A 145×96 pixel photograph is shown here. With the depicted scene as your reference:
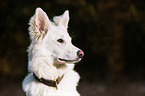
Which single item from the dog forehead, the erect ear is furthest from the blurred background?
the dog forehead

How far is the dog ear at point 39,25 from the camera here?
3.33 metres

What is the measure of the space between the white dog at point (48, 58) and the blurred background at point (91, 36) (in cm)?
428

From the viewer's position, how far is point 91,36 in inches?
384

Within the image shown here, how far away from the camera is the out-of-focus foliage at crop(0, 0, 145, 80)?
820cm

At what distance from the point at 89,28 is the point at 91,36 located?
0.42m

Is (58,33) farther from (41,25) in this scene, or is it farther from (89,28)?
(89,28)

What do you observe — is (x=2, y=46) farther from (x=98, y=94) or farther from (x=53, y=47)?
A: (x=53, y=47)

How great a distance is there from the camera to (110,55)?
868cm

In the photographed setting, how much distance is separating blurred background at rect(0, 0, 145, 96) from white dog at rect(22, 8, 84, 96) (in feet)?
14.0

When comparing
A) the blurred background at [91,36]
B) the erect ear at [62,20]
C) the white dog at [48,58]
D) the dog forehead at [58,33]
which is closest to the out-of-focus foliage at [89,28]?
the blurred background at [91,36]

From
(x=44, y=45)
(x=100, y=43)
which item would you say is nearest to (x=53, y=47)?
(x=44, y=45)

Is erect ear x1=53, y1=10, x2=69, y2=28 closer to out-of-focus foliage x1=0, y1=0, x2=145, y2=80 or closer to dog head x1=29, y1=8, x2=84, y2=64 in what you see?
dog head x1=29, y1=8, x2=84, y2=64

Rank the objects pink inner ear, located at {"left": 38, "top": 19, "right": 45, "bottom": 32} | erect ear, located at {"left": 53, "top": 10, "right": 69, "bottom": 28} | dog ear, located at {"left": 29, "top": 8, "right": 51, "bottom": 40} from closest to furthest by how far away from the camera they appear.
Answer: dog ear, located at {"left": 29, "top": 8, "right": 51, "bottom": 40}, pink inner ear, located at {"left": 38, "top": 19, "right": 45, "bottom": 32}, erect ear, located at {"left": 53, "top": 10, "right": 69, "bottom": 28}

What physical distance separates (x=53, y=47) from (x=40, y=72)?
1.58 ft
